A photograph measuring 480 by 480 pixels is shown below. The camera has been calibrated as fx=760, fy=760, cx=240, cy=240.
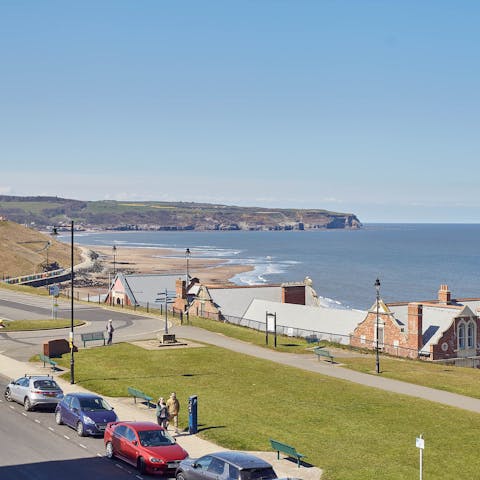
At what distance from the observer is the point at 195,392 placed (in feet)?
122

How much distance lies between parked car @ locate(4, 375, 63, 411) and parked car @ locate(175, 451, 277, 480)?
12127 mm

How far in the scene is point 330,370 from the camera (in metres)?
44.3

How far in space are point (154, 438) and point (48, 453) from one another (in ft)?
13.5

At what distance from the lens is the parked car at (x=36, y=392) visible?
3278cm

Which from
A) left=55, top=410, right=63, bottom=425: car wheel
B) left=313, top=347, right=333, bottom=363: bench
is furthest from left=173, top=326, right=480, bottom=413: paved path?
left=55, top=410, right=63, bottom=425: car wheel

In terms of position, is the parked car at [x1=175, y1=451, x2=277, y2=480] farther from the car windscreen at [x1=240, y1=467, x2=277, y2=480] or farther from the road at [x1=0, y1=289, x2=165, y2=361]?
the road at [x1=0, y1=289, x2=165, y2=361]

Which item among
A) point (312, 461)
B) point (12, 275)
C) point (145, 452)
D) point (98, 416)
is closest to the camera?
point (145, 452)

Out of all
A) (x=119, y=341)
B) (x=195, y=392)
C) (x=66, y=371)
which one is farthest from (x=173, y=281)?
(x=195, y=392)

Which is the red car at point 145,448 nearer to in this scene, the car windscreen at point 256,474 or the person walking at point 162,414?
the person walking at point 162,414

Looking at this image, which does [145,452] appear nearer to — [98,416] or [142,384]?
[98,416]

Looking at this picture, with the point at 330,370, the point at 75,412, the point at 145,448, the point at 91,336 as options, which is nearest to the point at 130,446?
the point at 145,448

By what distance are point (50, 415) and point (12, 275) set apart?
126 m

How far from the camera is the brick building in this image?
5500cm

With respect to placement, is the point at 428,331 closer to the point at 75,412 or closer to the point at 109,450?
the point at 75,412
